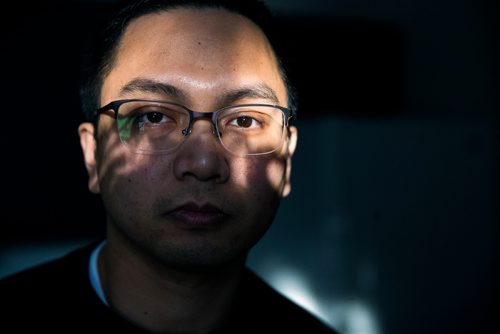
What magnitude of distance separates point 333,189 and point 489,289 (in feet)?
4.03

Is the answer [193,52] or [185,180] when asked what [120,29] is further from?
[185,180]

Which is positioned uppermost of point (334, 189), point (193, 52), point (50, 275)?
point (193, 52)

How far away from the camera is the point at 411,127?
8.39 ft

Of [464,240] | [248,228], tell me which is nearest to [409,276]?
[464,240]

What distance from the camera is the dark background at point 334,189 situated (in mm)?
2438

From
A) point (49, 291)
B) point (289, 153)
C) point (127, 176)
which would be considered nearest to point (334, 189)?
point (289, 153)

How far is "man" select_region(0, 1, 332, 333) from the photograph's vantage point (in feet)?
4.37

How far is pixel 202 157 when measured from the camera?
1301 mm

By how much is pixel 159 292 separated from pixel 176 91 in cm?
62

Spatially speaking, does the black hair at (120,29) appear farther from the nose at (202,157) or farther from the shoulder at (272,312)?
the shoulder at (272,312)

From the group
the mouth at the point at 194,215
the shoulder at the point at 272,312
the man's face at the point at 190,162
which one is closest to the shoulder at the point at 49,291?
the man's face at the point at 190,162

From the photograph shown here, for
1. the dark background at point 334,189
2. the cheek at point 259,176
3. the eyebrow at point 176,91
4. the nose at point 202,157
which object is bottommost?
the dark background at point 334,189

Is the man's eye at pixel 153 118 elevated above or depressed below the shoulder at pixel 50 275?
above

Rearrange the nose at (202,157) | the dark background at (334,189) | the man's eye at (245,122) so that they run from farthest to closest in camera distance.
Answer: the dark background at (334,189)
the man's eye at (245,122)
the nose at (202,157)
